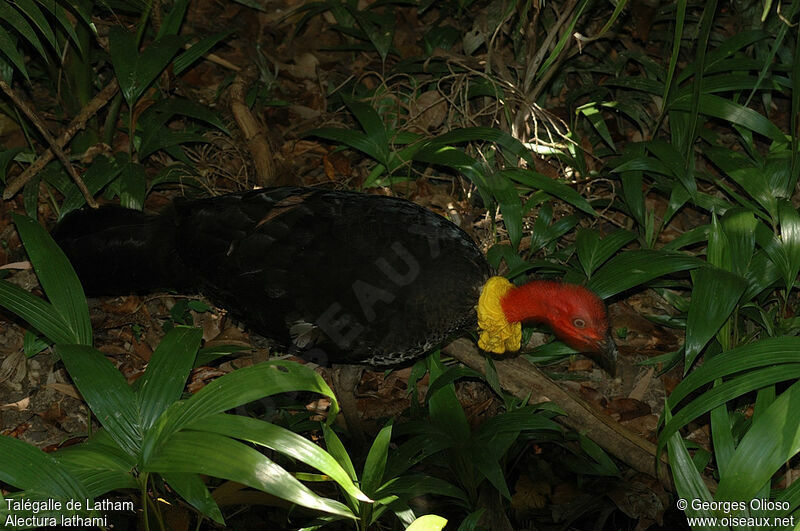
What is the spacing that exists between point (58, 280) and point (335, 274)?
1.29 meters

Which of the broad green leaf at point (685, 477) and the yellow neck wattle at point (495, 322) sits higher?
the yellow neck wattle at point (495, 322)

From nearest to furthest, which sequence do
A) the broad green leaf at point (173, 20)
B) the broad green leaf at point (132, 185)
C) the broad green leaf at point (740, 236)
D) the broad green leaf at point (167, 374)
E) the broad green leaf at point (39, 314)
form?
the broad green leaf at point (167, 374)
the broad green leaf at point (39, 314)
the broad green leaf at point (740, 236)
the broad green leaf at point (132, 185)
the broad green leaf at point (173, 20)

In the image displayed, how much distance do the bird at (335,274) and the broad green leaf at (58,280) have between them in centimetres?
58

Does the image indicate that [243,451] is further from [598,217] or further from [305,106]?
[305,106]

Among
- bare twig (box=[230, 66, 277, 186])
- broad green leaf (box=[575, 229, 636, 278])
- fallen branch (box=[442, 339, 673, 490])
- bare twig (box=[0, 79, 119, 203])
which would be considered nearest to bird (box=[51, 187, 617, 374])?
fallen branch (box=[442, 339, 673, 490])

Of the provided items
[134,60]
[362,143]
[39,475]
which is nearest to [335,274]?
[362,143]

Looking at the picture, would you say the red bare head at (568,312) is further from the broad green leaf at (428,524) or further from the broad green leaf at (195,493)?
the broad green leaf at (195,493)

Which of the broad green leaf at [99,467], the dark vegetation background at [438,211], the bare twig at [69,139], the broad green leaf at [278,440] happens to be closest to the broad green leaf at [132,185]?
the dark vegetation background at [438,211]

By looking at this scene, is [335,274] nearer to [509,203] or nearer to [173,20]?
[509,203]

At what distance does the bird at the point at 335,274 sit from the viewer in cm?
369

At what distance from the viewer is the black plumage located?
12.2ft

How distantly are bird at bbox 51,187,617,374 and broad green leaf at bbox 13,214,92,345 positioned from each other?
584 millimetres

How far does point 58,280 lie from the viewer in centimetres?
329

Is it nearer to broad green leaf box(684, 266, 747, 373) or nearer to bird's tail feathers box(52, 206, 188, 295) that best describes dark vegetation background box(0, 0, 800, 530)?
broad green leaf box(684, 266, 747, 373)
